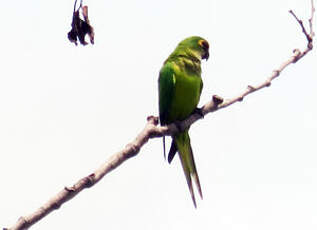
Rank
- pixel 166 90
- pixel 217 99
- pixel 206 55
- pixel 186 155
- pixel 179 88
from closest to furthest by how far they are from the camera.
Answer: pixel 217 99 → pixel 186 155 → pixel 179 88 → pixel 166 90 → pixel 206 55

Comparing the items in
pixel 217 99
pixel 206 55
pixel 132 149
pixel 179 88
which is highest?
pixel 206 55

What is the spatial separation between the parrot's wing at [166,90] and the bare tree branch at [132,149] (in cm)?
286

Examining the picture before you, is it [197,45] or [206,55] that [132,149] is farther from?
[206,55]

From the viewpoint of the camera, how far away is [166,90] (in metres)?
7.36

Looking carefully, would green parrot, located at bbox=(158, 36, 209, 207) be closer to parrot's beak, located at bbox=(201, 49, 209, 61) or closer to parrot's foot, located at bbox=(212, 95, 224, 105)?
parrot's beak, located at bbox=(201, 49, 209, 61)

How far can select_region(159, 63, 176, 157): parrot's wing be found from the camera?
732 cm

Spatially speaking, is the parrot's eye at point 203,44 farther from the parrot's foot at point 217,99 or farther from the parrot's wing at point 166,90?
the parrot's foot at point 217,99

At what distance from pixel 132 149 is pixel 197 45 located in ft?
16.9

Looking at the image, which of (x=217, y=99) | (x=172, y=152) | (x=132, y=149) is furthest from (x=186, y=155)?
(x=132, y=149)

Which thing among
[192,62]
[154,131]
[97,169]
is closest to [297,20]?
[154,131]

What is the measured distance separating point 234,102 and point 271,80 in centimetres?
32

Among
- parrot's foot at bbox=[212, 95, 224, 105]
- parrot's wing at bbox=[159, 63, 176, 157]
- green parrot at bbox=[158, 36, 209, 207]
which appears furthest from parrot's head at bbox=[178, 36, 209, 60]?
parrot's foot at bbox=[212, 95, 224, 105]

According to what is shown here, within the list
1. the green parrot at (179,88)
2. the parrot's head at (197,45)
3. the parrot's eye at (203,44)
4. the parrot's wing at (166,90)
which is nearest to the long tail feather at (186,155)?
the green parrot at (179,88)

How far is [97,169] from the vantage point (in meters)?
2.87
